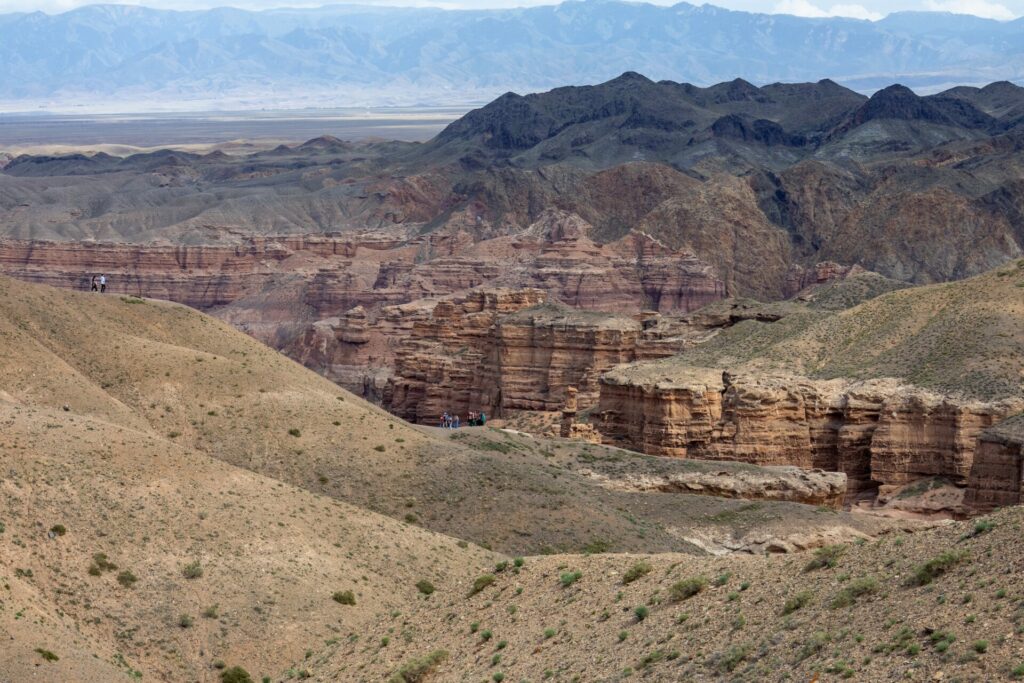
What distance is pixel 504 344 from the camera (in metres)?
92.4

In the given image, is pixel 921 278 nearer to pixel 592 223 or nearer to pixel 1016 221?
pixel 1016 221

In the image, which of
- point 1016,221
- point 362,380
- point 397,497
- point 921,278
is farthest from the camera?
point 1016,221

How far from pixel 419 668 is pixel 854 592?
8454 mm

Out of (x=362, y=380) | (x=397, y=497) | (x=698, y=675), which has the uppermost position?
(x=698, y=675)

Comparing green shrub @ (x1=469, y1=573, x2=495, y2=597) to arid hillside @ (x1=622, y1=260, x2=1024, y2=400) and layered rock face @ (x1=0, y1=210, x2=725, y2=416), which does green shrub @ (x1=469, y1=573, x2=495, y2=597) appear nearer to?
arid hillside @ (x1=622, y1=260, x2=1024, y2=400)

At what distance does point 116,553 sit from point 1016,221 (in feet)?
396

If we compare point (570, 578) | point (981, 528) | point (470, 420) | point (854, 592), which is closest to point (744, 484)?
point (570, 578)

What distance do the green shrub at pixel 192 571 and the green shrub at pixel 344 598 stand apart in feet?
10.0

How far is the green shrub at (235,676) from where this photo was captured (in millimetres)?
39469

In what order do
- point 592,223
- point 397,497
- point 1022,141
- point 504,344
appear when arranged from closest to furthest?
point 397,497
point 504,344
point 592,223
point 1022,141

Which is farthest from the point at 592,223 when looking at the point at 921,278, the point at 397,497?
the point at 397,497

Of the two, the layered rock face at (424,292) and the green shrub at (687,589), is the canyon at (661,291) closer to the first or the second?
the layered rock face at (424,292)

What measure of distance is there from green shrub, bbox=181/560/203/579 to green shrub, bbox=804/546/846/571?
54.8ft

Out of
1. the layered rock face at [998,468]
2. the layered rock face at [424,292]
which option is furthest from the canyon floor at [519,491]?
the layered rock face at [424,292]
